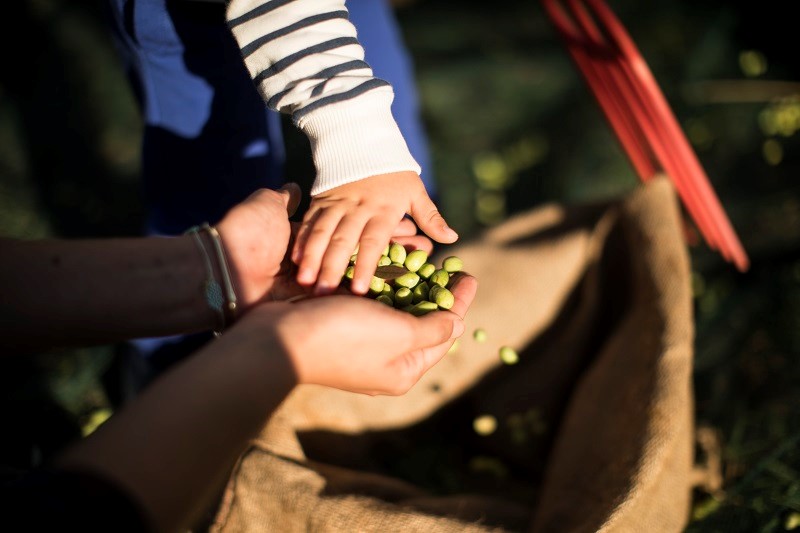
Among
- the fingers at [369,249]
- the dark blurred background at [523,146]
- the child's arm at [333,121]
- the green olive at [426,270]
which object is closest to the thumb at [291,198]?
the child's arm at [333,121]

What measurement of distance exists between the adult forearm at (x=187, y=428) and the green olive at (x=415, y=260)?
1.44 feet

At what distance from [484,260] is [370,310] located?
3.40ft

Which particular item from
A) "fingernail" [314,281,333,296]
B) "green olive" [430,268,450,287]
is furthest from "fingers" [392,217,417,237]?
"fingernail" [314,281,333,296]

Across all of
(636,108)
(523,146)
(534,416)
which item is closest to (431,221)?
(636,108)

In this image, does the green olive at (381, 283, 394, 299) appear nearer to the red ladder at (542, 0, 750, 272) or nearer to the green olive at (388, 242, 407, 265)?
the green olive at (388, 242, 407, 265)

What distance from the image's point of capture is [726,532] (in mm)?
1879

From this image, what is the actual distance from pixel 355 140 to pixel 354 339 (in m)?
0.41

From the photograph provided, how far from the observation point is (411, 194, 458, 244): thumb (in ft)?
4.31

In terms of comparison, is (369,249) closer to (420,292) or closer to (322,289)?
(322,289)

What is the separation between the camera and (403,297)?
1.42m

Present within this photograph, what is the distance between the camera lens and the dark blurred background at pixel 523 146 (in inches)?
94.0

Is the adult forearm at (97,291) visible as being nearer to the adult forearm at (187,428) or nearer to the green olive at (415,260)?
the adult forearm at (187,428)

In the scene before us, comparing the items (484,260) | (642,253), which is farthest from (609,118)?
(484,260)

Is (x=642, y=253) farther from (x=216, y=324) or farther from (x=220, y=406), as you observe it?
(x=220, y=406)
